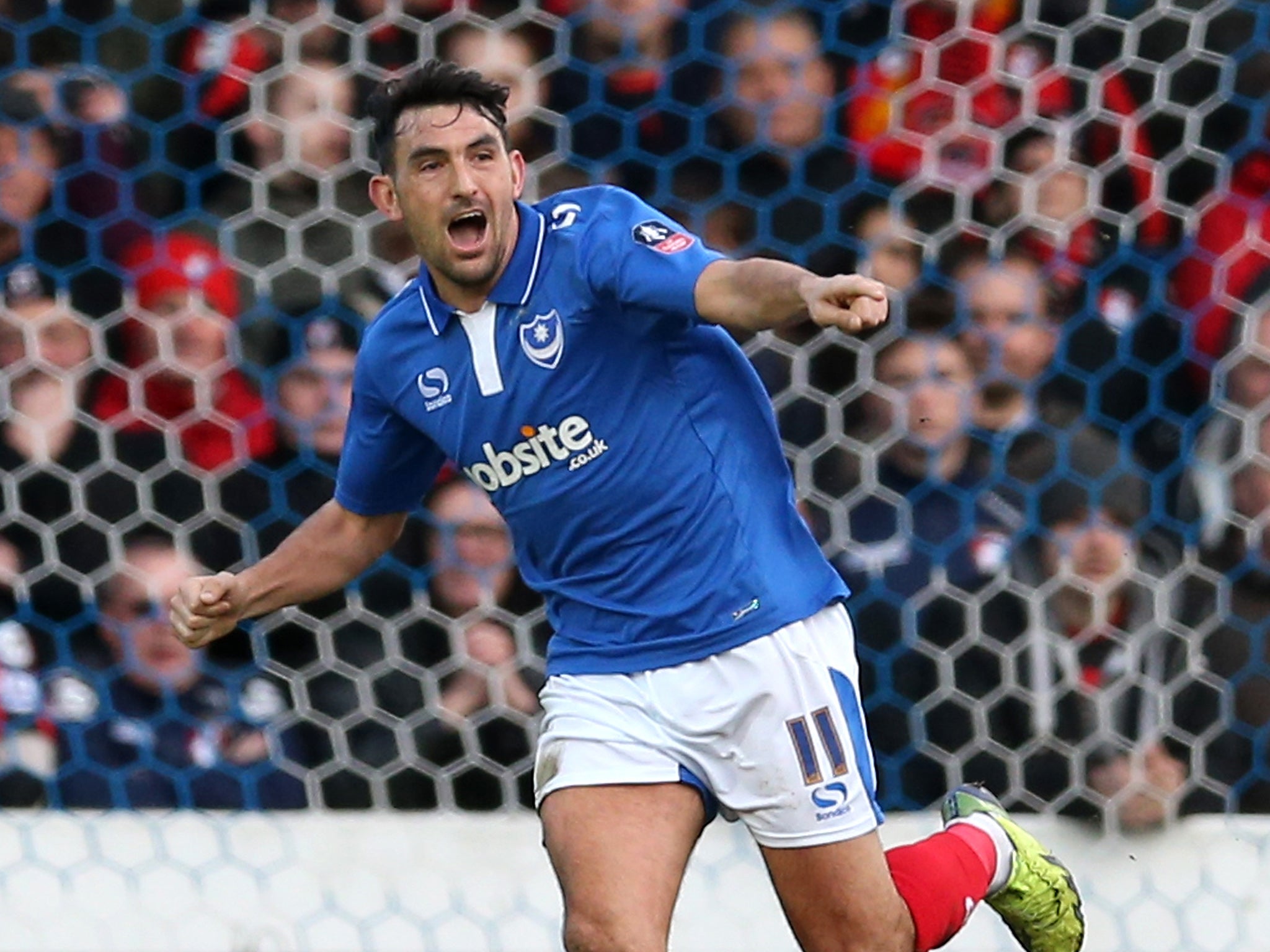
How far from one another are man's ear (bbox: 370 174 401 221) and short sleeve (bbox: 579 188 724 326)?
264 millimetres

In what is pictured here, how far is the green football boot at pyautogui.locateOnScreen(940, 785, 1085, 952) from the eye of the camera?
2.89 m

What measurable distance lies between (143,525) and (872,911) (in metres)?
1.57

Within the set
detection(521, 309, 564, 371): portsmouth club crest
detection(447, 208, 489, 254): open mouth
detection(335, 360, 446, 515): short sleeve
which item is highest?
detection(447, 208, 489, 254): open mouth

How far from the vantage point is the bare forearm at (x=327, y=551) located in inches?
107

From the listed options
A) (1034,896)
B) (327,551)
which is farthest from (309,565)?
(1034,896)

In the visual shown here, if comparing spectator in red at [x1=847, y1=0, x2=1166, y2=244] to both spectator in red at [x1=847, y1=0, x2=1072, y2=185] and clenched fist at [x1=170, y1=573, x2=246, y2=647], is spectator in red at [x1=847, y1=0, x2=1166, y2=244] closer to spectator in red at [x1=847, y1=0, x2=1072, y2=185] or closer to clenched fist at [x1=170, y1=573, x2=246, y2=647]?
spectator in red at [x1=847, y1=0, x2=1072, y2=185]

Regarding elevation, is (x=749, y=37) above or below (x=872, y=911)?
above

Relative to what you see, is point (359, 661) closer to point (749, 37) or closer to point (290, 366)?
point (290, 366)

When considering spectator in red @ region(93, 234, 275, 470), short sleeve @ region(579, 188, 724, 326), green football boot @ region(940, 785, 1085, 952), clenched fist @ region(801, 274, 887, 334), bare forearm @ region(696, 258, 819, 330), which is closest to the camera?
clenched fist @ region(801, 274, 887, 334)

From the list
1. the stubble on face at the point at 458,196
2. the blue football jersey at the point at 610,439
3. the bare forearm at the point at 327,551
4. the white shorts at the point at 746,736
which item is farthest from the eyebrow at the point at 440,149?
the white shorts at the point at 746,736

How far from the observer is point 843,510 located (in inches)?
134

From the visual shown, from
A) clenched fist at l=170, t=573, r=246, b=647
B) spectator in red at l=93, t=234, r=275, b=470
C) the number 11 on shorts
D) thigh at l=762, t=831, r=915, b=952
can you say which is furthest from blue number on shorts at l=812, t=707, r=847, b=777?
spectator in red at l=93, t=234, r=275, b=470

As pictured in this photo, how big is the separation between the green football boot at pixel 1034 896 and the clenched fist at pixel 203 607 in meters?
1.13

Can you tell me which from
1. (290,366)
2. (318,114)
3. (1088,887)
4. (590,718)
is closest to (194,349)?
(290,366)
